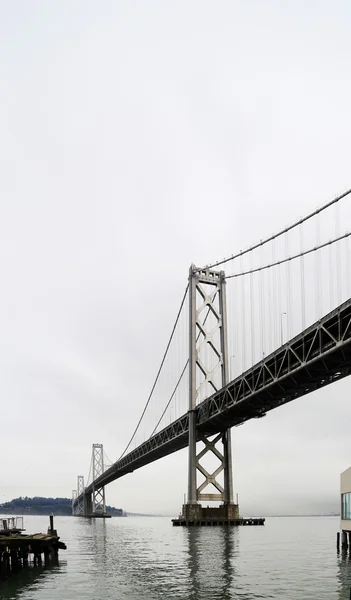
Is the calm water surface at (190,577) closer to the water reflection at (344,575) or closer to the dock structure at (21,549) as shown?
the water reflection at (344,575)

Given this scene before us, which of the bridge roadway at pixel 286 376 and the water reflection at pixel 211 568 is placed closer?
the water reflection at pixel 211 568

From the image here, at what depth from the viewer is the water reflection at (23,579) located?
2852 cm

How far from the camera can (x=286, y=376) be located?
57094 mm

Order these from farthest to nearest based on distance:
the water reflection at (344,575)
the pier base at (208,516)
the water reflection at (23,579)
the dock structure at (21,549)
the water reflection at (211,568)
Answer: the pier base at (208,516), the dock structure at (21,549), the water reflection at (23,579), the water reflection at (211,568), the water reflection at (344,575)

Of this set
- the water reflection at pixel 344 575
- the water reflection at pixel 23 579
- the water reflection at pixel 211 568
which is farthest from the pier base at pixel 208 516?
the water reflection at pixel 23 579

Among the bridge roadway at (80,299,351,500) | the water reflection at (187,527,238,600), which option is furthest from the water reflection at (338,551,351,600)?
the bridge roadway at (80,299,351,500)

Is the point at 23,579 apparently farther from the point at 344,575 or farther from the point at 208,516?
the point at 208,516

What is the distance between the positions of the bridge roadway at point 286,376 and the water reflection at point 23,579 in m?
22.8

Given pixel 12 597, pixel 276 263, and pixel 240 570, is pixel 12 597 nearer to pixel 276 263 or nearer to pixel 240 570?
pixel 240 570

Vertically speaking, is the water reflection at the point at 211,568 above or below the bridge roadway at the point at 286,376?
below

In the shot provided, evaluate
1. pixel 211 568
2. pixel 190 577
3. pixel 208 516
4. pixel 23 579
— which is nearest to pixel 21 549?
pixel 23 579

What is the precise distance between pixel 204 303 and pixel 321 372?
40.5 metres

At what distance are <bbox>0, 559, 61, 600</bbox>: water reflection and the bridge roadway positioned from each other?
74.7 feet

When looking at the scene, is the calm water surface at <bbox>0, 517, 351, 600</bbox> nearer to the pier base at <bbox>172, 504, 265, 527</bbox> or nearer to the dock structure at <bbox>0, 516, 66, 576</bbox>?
the dock structure at <bbox>0, 516, 66, 576</bbox>
